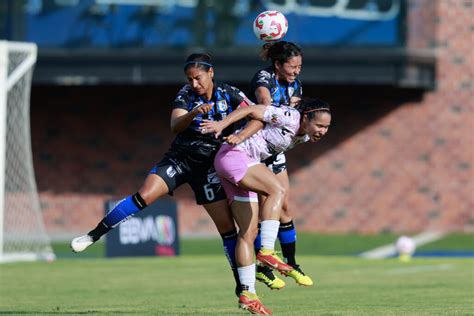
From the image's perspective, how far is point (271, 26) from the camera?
11.7m

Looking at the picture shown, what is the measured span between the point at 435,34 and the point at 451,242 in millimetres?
4210

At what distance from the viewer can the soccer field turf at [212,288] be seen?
11.8 meters

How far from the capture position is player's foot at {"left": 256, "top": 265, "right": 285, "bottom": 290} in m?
11.4

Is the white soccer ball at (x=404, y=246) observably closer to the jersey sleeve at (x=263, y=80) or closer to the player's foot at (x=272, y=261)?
the jersey sleeve at (x=263, y=80)

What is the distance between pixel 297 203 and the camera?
26.5m

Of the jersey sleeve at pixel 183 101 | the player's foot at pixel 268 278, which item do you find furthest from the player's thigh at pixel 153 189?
the player's foot at pixel 268 278

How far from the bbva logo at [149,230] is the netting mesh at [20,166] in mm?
1316

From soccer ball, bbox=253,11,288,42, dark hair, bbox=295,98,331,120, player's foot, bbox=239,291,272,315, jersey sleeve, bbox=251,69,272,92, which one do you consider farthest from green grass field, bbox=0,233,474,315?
soccer ball, bbox=253,11,288,42

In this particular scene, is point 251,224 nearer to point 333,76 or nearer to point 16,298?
point 16,298

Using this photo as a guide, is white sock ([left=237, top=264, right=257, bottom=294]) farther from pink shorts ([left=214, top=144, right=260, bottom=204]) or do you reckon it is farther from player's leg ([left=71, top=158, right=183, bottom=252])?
player's leg ([left=71, top=158, right=183, bottom=252])

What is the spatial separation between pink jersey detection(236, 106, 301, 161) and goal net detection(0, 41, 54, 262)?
9.73 m

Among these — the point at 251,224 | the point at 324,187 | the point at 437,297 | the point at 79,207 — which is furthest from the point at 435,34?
the point at 251,224

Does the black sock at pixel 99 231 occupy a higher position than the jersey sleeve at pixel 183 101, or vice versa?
the jersey sleeve at pixel 183 101

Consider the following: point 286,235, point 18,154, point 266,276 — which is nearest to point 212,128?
point 266,276
